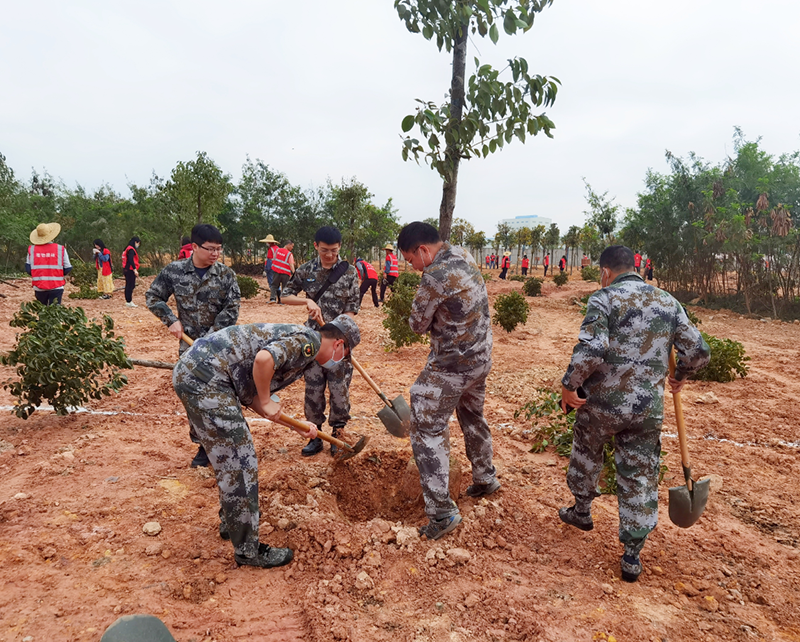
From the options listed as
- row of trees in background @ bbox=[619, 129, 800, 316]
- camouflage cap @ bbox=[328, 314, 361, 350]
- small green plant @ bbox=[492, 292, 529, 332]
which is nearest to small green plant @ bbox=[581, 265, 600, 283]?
row of trees in background @ bbox=[619, 129, 800, 316]

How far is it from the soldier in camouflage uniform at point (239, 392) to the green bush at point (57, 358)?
2.60 metres

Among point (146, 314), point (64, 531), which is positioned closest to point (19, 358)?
point (64, 531)

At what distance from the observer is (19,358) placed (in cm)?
427

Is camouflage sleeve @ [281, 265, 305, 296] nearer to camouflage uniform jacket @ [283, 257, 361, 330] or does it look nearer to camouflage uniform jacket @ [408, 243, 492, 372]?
camouflage uniform jacket @ [283, 257, 361, 330]

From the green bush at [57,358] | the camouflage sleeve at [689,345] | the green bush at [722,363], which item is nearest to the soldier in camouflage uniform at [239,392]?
the camouflage sleeve at [689,345]

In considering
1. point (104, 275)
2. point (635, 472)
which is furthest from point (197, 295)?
point (104, 275)

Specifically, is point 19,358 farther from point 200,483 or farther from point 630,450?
point 630,450

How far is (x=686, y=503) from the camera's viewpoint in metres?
2.65

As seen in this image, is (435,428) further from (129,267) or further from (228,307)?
(129,267)

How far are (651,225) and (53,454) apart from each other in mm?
19898

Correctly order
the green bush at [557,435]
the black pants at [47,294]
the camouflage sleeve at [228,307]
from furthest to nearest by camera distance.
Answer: the black pants at [47,294] → the camouflage sleeve at [228,307] → the green bush at [557,435]

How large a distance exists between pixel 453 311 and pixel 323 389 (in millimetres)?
1673

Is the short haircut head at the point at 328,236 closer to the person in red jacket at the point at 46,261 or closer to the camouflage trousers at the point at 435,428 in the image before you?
the camouflage trousers at the point at 435,428

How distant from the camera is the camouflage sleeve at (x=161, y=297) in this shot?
367 cm
